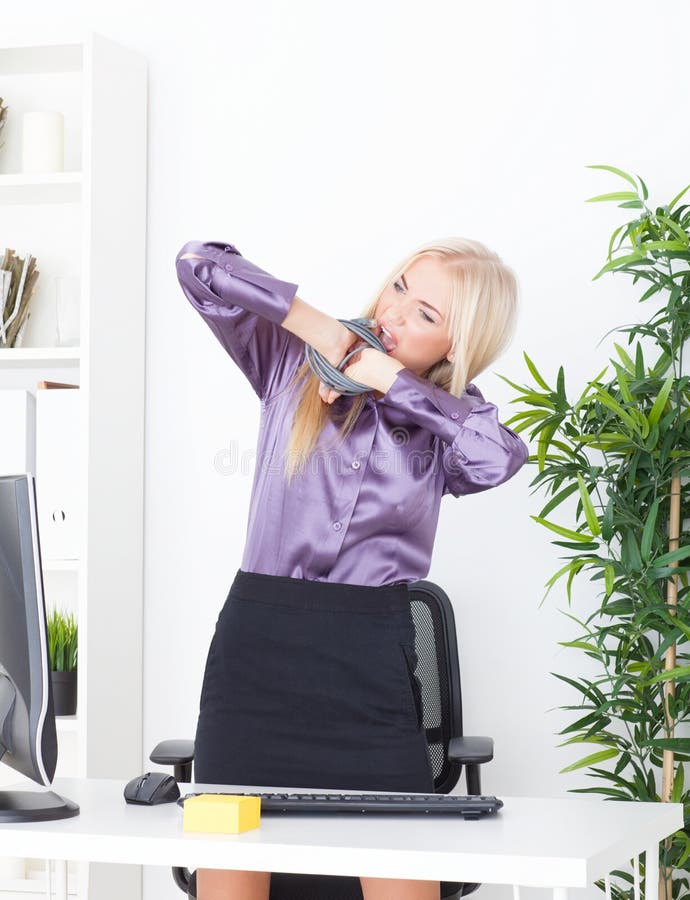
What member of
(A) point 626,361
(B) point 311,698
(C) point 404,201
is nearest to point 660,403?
(A) point 626,361

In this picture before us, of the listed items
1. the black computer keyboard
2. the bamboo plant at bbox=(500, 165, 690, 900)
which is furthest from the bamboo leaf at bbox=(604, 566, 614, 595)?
the black computer keyboard

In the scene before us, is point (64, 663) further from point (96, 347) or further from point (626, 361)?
point (626, 361)

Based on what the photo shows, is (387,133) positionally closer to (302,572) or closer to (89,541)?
(89,541)

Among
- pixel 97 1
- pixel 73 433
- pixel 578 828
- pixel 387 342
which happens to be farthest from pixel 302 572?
pixel 97 1

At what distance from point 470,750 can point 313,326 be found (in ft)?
3.10

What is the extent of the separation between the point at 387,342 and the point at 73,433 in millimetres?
Result: 1223

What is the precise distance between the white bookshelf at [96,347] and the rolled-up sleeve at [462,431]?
120 cm

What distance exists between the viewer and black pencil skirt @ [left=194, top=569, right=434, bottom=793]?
5.56ft

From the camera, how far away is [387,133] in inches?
119

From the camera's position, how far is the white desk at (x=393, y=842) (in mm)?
1151

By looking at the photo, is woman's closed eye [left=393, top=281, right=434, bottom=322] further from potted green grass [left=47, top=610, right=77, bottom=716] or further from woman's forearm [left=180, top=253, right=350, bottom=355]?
potted green grass [left=47, top=610, right=77, bottom=716]

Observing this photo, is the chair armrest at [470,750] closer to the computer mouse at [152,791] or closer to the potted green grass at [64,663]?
the computer mouse at [152,791]

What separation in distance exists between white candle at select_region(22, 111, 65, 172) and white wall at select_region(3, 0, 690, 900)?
29cm

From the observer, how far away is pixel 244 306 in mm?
1835
